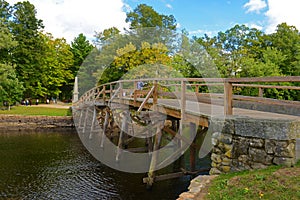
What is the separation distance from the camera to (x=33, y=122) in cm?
2355

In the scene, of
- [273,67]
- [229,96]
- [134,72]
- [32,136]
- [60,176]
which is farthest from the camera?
[134,72]

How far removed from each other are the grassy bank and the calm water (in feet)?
13.7

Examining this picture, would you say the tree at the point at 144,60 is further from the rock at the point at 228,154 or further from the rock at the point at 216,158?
the rock at the point at 228,154

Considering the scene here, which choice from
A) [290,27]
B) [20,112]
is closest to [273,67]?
[290,27]

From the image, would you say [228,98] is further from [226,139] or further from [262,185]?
[262,185]

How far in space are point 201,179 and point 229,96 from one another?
1.80m

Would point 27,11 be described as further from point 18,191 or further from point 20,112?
point 18,191

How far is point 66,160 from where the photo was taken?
1302 centimetres

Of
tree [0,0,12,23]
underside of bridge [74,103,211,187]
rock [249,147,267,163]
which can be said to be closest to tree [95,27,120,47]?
tree [0,0,12,23]

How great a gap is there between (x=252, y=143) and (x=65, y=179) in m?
7.88

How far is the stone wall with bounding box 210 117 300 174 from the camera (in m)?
4.50

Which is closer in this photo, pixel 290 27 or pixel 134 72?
pixel 134 72

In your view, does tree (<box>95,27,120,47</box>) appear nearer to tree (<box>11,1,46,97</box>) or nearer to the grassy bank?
tree (<box>11,1,46,97</box>)

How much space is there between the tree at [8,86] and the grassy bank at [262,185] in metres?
24.7
